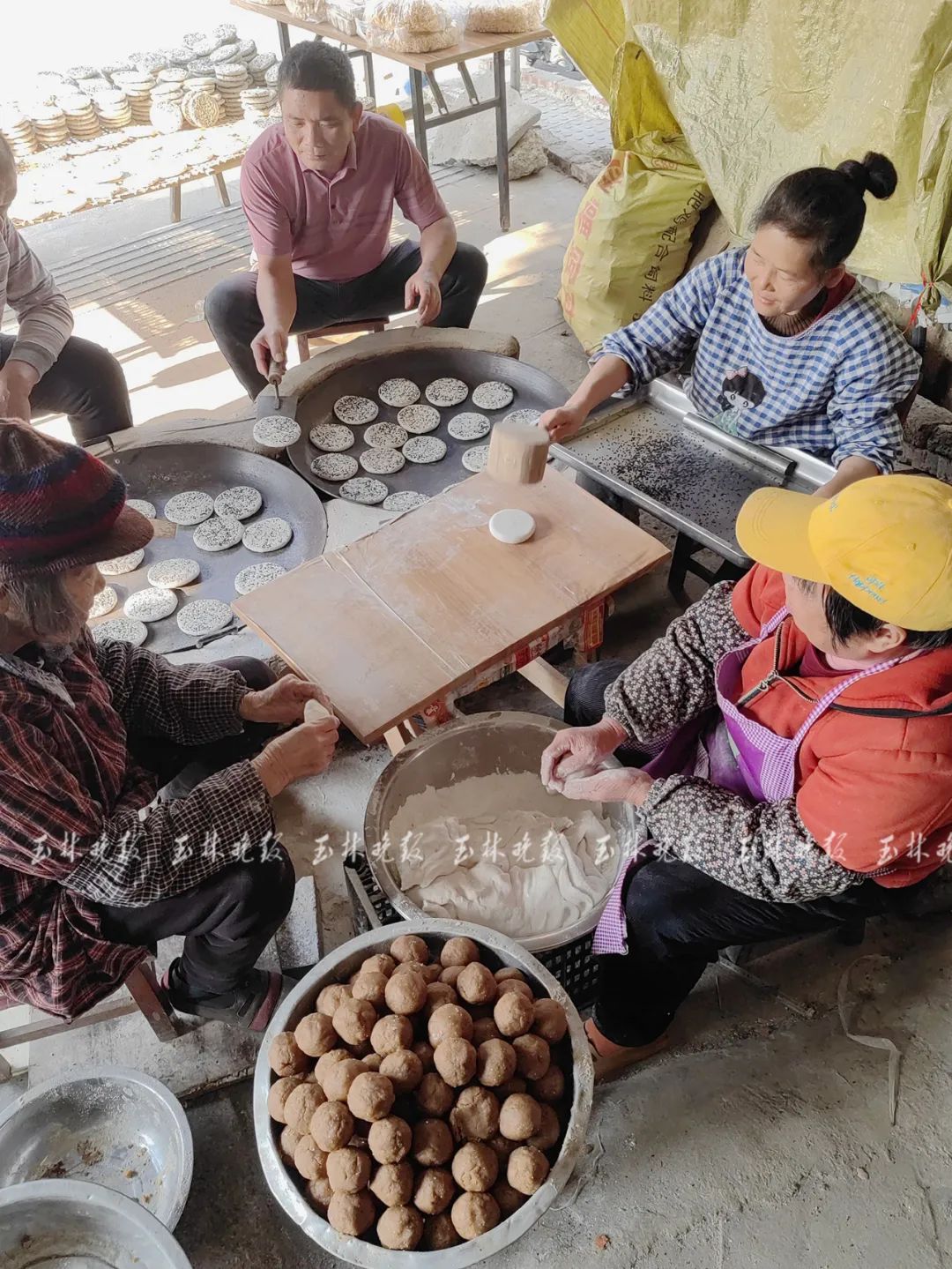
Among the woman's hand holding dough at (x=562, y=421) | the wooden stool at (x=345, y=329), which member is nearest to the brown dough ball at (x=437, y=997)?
the woman's hand holding dough at (x=562, y=421)

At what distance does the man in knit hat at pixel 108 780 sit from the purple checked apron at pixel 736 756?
72cm

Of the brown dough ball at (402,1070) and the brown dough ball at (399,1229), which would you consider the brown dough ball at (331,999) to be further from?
the brown dough ball at (399,1229)

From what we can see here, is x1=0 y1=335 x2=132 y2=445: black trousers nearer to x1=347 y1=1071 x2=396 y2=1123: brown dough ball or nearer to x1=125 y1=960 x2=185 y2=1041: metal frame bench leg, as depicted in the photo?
x1=125 y1=960 x2=185 y2=1041: metal frame bench leg

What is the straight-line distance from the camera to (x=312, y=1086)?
1.41 m

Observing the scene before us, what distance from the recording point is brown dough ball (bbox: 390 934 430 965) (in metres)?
1.56

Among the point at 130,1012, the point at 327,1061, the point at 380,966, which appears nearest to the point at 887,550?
the point at 380,966

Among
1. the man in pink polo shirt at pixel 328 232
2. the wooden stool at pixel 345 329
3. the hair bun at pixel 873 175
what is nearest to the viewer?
the hair bun at pixel 873 175

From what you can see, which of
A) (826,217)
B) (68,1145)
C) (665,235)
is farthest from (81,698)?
(665,235)

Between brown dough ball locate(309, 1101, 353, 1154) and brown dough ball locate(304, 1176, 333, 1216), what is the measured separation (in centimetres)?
5

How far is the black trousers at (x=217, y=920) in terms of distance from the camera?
5.83ft

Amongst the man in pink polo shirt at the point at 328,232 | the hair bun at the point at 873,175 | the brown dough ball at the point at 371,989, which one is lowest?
the brown dough ball at the point at 371,989

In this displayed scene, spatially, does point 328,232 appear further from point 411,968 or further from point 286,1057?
point 286,1057

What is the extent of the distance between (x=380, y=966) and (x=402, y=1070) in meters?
0.20

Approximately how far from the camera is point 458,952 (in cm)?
158
